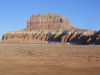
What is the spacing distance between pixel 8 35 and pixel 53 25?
36470mm

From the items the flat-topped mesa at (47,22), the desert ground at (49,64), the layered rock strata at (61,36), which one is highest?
the flat-topped mesa at (47,22)

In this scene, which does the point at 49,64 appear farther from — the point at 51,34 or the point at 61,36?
the point at 51,34

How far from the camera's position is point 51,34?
349 feet

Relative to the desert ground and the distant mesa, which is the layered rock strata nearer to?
the distant mesa

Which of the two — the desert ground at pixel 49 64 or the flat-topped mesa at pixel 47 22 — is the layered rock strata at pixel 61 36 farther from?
the desert ground at pixel 49 64

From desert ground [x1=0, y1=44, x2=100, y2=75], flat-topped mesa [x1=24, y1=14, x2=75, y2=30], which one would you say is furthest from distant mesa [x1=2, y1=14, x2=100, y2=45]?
desert ground [x1=0, y1=44, x2=100, y2=75]

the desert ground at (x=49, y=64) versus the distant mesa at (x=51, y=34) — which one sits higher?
the distant mesa at (x=51, y=34)

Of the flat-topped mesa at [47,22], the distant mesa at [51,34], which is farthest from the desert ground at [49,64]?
the flat-topped mesa at [47,22]

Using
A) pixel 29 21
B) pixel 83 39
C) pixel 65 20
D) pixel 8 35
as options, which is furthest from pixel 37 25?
pixel 83 39

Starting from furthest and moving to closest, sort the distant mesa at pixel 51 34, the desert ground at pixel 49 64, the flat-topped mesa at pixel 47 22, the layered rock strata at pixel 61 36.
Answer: the flat-topped mesa at pixel 47 22 < the distant mesa at pixel 51 34 < the layered rock strata at pixel 61 36 < the desert ground at pixel 49 64

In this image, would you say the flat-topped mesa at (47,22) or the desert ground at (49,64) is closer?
the desert ground at (49,64)

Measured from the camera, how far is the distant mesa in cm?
8649

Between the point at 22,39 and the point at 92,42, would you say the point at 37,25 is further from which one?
the point at 92,42

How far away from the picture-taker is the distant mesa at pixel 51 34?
86.5 m
